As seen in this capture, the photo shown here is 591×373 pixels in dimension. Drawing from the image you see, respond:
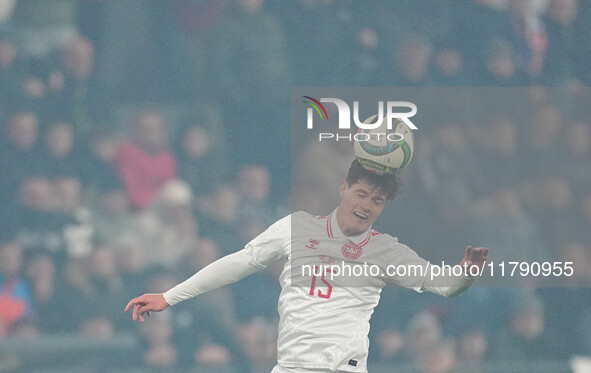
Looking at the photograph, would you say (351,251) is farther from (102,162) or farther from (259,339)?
(102,162)

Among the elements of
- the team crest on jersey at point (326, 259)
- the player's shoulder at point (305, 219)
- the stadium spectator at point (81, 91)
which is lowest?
the team crest on jersey at point (326, 259)

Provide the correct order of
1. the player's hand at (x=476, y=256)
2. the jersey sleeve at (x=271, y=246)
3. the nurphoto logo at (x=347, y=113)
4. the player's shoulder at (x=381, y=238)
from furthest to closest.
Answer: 1. the nurphoto logo at (x=347, y=113)
2. the player's shoulder at (x=381, y=238)
3. the jersey sleeve at (x=271, y=246)
4. the player's hand at (x=476, y=256)

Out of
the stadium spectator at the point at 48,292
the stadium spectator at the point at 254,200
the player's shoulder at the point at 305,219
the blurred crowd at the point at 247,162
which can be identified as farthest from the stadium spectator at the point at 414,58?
the stadium spectator at the point at 48,292

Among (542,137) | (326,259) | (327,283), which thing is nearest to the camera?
(327,283)

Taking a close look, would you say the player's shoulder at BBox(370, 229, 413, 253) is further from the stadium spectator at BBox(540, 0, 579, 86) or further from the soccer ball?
the stadium spectator at BBox(540, 0, 579, 86)

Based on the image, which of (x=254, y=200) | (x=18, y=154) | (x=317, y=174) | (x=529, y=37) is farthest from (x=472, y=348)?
(x=18, y=154)

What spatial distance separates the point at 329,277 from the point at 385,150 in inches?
24.0

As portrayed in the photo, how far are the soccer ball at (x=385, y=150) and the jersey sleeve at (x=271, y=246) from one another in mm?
466

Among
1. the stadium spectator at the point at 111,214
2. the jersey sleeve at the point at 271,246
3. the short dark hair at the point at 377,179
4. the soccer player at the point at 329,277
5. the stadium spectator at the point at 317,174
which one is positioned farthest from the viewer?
the stadium spectator at the point at 111,214

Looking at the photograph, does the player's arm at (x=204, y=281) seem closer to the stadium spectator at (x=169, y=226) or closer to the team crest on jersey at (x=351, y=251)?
the team crest on jersey at (x=351, y=251)

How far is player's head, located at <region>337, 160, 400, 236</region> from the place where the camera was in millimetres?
3635

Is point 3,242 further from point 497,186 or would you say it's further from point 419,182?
point 497,186

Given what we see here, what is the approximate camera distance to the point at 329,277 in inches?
138

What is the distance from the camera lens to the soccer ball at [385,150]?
3721 millimetres
